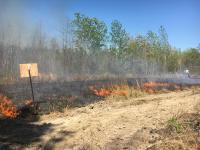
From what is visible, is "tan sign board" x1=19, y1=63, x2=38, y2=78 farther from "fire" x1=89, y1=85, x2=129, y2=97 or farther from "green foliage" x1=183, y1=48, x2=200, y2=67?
"green foliage" x1=183, y1=48, x2=200, y2=67

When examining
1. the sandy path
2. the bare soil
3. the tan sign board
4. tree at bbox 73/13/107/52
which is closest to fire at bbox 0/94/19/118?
the tan sign board

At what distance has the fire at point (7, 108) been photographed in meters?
11.0

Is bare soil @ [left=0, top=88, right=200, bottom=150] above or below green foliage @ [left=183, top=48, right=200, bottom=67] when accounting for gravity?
below

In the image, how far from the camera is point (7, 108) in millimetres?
11461

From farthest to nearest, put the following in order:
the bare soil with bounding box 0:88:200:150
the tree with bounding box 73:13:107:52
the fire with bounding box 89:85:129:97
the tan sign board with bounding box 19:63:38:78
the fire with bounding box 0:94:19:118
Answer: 1. the tree with bounding box 73:13:107:52
2. the fire with bounding box 89:85:129:97
3. the tan sign board with bounding box 19:63:38:78
4. the fire with bounding box 0:94:19:118
5. the bare soil with bounding box 0:88:200:150

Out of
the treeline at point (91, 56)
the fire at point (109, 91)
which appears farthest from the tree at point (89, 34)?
the fire at point (109, 91)

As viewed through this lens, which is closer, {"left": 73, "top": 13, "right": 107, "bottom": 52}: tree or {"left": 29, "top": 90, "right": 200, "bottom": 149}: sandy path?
{"left": 29, "top": 90, "right": 200, "bottom": 149}: sandy path

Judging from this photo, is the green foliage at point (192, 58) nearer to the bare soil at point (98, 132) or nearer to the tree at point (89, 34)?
the tree at point (89, 34)

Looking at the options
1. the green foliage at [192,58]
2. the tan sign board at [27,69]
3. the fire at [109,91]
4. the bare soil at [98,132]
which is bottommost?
the bare soil at [98,132]

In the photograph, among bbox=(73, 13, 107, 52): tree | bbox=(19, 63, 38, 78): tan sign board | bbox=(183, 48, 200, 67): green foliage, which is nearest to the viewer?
bbox=(19, 63, 38, 78): tan sign board

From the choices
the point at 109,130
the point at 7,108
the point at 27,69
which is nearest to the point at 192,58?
the point at 27,69

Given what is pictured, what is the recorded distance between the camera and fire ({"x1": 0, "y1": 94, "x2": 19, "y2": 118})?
435 inches

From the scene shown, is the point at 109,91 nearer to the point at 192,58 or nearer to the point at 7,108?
the point at 7,108

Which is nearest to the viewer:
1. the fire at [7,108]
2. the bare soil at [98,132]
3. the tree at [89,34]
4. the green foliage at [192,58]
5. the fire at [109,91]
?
the bare soil at [98,132]
